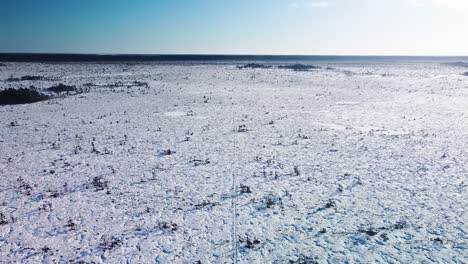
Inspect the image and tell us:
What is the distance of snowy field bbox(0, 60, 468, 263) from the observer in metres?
8.76

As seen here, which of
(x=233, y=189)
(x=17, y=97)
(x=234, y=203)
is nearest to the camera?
(x=234, y=203)

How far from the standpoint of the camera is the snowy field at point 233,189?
876cm

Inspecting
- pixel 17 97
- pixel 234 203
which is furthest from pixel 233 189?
pixel 17 97

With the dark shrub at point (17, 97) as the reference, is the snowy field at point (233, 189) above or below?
below

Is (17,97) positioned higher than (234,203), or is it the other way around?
(17,97)

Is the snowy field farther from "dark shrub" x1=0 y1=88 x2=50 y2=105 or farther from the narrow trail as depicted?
"dark shrub" x1=0 y1=88 x2=50 y2=105

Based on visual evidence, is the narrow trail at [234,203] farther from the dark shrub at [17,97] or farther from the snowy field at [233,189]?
the dark shrub at [17,97]

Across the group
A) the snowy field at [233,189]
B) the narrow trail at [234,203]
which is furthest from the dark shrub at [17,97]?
the narrow trail at [234,203]

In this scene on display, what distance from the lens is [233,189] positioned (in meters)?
12.3

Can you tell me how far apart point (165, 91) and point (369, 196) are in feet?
101

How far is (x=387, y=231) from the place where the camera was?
9492 millimetres

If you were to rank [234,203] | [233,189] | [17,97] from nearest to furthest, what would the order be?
1. [234,203]
2. [233,189]
3. [17,97]

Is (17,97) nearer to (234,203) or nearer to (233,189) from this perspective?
(233,189)

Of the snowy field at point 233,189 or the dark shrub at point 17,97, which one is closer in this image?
the snowy field at point 233,189
